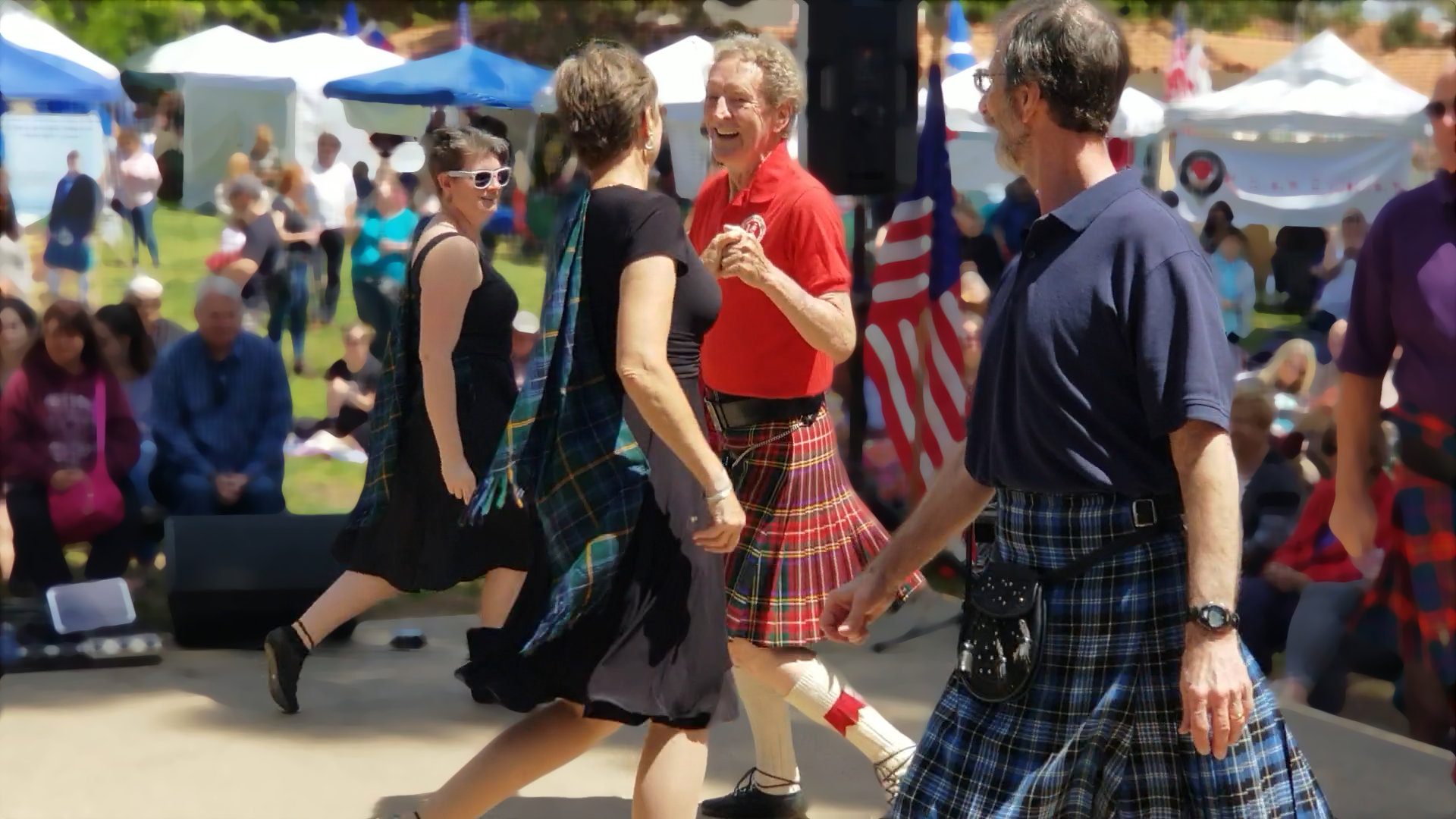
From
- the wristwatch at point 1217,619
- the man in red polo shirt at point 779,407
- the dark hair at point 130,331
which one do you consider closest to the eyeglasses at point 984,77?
the wristwatch at point 1217,619

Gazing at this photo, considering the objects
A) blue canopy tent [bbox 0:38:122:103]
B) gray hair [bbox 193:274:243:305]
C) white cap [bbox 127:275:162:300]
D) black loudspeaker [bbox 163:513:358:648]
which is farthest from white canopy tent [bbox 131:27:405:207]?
black loudspeaker [bbox 163:513:358:648]

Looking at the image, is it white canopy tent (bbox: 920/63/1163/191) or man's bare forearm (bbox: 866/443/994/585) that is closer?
man's bare forearm (bbox: 866/443/994/585)

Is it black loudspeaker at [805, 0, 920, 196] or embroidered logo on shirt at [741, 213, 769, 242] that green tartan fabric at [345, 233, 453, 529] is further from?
black loudspeaker at [805, 0, 920, 196]

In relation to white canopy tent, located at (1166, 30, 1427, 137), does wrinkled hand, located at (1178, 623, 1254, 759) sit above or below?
above

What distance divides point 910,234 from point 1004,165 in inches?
203

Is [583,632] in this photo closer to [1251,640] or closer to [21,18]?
[1251,640]

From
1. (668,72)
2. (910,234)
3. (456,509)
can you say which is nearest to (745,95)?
(456,509)

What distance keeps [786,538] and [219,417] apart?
343 centimetres

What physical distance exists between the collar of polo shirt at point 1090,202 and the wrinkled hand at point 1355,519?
1593 millimetres

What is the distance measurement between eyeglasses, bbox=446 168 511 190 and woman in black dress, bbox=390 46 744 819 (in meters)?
1.64

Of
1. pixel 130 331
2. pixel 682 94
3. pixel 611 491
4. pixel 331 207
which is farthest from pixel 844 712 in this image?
pixel 682 94

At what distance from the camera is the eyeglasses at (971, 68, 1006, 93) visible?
2.50m

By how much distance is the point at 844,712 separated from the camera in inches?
155

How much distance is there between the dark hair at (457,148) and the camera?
4.87m
